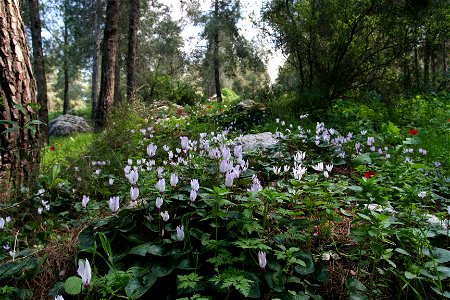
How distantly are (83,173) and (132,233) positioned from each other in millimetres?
2344

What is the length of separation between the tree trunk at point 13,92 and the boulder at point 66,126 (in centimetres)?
1256

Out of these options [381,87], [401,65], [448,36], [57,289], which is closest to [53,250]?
[57,289]

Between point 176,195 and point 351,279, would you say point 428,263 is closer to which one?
point 351,279

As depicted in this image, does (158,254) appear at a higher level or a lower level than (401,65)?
lower

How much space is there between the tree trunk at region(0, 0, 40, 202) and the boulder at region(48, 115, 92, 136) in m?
12.6

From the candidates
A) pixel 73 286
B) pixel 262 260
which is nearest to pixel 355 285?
pixel 262 260

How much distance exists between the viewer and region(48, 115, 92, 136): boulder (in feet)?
51.8

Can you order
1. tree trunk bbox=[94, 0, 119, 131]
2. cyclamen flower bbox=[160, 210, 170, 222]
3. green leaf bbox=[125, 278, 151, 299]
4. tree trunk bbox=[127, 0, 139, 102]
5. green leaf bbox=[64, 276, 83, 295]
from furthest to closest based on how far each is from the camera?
tree trunk bbox=[127, 0, 139, 102] < tree trunk bbox=[94, 0, 119, 131] < cyclamen flower bbox=[160, 210, 170, 222] < green leaf bbox=[125, 278, 151, 299] < green leaf bbox=[64, 276, 83, 295]

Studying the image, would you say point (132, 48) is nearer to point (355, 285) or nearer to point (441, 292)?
point (355, 285)

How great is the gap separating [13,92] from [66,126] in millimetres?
14051

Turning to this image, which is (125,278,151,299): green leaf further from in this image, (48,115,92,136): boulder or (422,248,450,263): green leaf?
(48,115,92,136): boulder

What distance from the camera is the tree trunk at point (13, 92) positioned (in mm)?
3172

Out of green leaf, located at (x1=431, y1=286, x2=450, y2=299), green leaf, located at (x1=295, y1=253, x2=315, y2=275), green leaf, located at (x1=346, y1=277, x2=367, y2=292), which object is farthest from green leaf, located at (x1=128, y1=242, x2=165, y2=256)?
green leaf, located at (x1=431, y1=286, x2=450, y2=299)

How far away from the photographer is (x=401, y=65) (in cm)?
855
